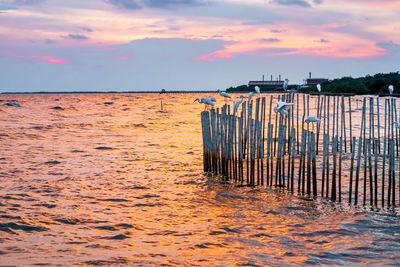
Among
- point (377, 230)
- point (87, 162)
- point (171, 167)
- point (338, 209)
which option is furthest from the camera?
point (87, 162)

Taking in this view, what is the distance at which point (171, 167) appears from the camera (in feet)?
39.4

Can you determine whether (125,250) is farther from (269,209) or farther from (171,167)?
(171,167)

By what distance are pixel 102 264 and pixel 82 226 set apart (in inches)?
64.0

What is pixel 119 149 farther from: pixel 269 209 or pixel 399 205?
pixel 399 205

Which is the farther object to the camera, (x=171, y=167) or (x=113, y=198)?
(x=171, y=167)

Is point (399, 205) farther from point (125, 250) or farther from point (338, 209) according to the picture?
point (125, 250)

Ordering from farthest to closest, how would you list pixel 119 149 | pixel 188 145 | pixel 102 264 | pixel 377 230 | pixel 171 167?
pixel 188 145 < pixel 119 149 < pixel 171 167 < pixel 377 230 < pixel 102 264

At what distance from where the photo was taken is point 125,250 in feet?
18.6

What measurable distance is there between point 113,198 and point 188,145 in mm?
8543

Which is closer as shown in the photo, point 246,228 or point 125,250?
point 125,250

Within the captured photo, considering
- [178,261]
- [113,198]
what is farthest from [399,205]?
[113,198]

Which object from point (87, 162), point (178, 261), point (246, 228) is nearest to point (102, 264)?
point (178, 261)

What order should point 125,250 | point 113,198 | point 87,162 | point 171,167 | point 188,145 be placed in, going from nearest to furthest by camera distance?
point 125,250
point 113,198
point 171,167
point 87,162
point 188,145

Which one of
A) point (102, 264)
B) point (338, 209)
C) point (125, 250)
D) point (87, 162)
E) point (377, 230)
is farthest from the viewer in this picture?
point (87, 162)
